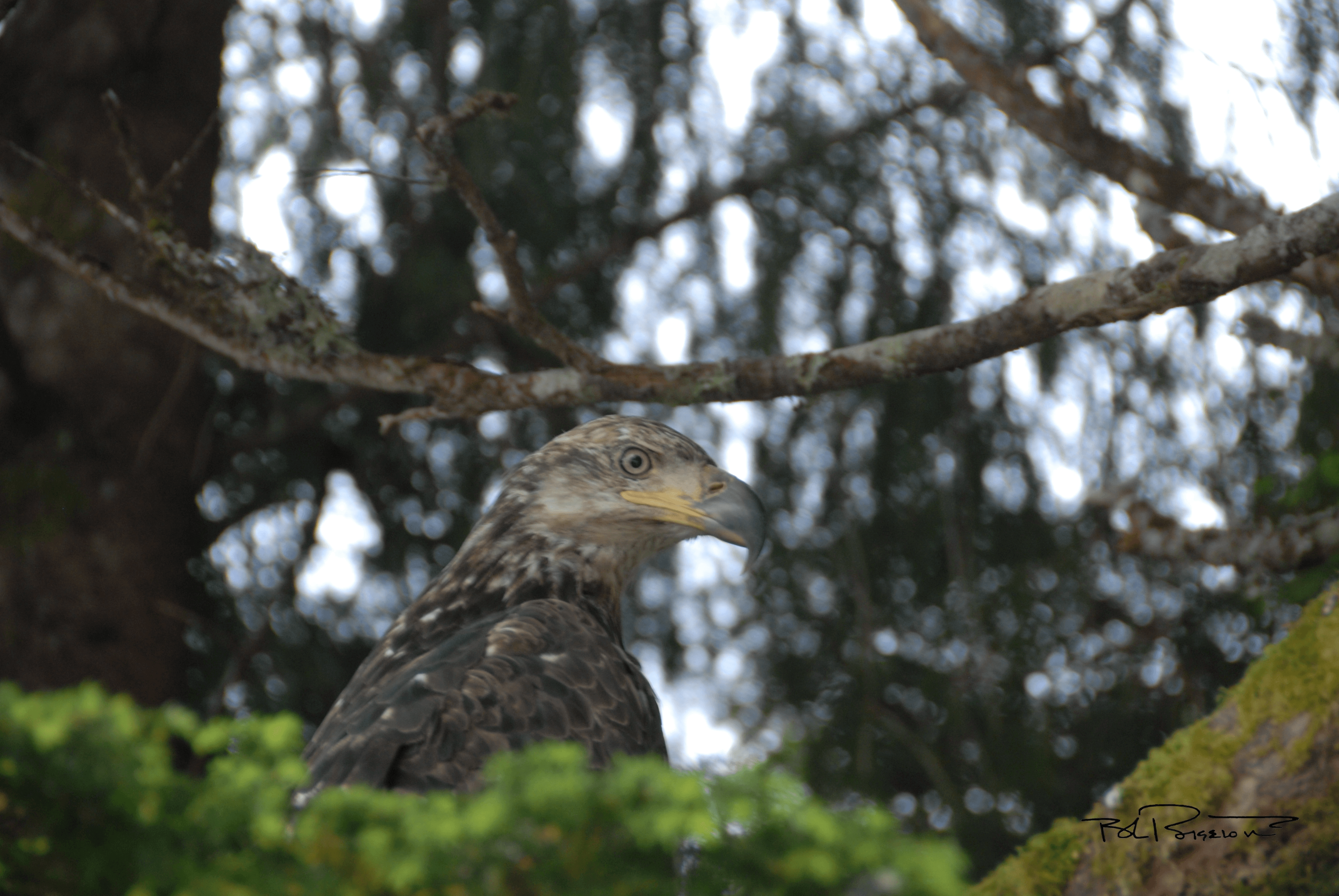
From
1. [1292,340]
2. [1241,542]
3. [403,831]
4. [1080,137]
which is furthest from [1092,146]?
[403,831]

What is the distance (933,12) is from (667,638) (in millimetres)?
2425

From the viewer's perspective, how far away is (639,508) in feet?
9.50

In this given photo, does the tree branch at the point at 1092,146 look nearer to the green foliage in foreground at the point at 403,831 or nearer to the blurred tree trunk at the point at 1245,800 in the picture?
the blurred tree trunk at the point at 1245,800

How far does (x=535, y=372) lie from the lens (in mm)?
2545

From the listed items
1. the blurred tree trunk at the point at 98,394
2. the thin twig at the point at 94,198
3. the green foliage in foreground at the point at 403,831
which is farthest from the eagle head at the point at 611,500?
the blurred tree trunk at the point at 98,394

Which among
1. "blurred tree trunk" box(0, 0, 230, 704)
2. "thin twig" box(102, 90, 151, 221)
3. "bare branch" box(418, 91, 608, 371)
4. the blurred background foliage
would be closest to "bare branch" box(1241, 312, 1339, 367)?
the blurred background foliage

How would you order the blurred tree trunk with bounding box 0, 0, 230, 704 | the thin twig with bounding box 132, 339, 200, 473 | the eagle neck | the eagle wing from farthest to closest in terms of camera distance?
1. the thin twig with bounding box 132, 339, 200, 473
2. the blurred tree trunk with bounding box 0, 0, 230, 704
3. the eagle neck
4. the eagle wing

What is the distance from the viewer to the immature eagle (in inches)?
76.5

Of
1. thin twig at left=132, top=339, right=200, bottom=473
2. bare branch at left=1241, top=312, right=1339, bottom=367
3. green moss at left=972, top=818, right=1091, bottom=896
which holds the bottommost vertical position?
green moss at left=972, top=818, right=1091, bottom=896

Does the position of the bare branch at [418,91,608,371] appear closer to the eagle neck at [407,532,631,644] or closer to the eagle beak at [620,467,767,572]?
the eagle beak at [620,467,767,572]

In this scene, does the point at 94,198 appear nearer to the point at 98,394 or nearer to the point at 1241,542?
the point at 98,394

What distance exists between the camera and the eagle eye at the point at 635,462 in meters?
2.91

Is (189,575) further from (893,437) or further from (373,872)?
(373,872)
